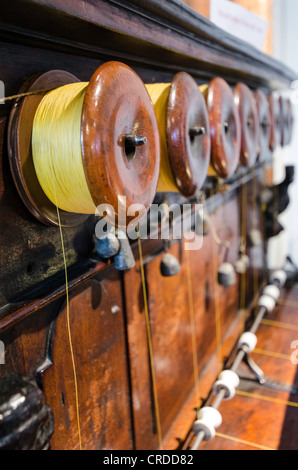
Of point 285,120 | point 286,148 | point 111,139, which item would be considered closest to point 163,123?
point 111,139

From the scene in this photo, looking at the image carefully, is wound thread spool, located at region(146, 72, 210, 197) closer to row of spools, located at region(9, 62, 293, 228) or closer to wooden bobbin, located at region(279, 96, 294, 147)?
row of spools, located at region(9, 62, 293, 228)

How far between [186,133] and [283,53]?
3572 mm

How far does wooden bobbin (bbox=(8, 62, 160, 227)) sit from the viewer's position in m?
0.81

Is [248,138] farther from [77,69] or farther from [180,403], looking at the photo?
[180,403]

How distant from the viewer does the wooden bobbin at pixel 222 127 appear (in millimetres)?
1439

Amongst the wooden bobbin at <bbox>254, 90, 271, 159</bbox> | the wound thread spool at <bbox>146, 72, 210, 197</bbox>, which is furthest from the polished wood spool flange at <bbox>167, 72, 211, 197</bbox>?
the wooden bobbin at <bbox>254, 90, 271, 159</bbox>

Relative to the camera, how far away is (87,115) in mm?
803

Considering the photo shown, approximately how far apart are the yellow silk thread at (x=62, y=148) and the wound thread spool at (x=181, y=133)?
0.31 metres

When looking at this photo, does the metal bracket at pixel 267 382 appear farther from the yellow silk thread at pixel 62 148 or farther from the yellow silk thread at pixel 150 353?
the yellow silk thread at pixel 62 148

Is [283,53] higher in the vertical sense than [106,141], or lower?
higher

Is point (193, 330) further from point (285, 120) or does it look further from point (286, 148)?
point (286, 148)

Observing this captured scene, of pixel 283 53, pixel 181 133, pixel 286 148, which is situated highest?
pixel 283 53

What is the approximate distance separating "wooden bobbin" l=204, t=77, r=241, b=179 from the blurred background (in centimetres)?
220

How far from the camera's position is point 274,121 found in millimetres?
2477
